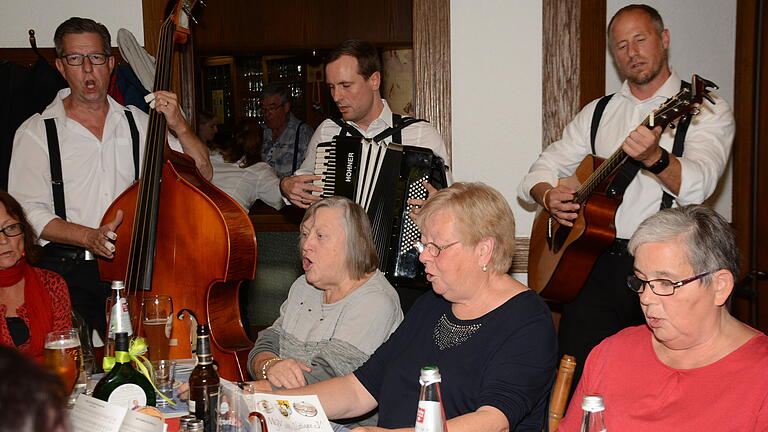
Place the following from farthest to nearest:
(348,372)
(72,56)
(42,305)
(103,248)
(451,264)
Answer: (72,56) → (103,248) → (42,305) → (348,372) → (451,264)

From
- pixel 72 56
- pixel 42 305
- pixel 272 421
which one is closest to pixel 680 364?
pixel 272 421

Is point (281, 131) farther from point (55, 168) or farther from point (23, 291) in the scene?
point (23, 291)

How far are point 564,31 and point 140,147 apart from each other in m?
2.21

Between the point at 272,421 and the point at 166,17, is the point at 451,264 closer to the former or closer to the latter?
the point at 272,421

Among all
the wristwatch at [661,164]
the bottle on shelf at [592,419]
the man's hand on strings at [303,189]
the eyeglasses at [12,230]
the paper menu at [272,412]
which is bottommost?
the paper menu at [272,412]

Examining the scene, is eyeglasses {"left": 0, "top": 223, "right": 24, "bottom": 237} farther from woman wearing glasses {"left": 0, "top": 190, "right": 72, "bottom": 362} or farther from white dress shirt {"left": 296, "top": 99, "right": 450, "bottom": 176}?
white dress shirt {"left": 296, "top": 99, "right": 450, "bottom": 176}

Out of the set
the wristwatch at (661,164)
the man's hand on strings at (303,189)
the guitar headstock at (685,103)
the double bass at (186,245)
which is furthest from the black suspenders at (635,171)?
the double bass at (186,245)

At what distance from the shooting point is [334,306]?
2580mm

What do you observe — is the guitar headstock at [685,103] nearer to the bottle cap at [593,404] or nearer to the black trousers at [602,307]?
the black trousers at [602,307]

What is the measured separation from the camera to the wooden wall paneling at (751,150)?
12.6 feet

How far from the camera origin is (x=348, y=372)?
2.43 metres

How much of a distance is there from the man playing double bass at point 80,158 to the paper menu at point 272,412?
1.74m

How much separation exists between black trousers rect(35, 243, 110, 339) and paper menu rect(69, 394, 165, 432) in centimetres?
187

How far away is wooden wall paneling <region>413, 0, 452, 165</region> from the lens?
421 cm
